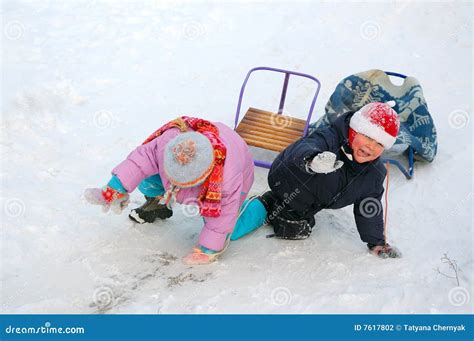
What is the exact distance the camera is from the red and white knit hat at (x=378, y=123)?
9.18 ft

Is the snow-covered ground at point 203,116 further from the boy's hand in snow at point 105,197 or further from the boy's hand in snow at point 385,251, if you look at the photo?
the boy's hand in snow at point 105,197

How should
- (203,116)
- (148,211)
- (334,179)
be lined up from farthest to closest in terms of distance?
(203,116)
(148,211)
(334,179)

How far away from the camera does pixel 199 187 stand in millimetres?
2893

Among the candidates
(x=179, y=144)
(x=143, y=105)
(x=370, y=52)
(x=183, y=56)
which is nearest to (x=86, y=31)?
(x=183, y=56)

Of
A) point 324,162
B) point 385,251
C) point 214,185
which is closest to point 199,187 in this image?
point 214,185

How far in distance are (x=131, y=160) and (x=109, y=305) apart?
75 centimetres

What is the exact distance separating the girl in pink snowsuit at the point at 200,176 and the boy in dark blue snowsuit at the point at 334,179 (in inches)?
11.2

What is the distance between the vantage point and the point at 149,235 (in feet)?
10.8

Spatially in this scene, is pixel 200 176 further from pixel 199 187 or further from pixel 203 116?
pixel 203 116

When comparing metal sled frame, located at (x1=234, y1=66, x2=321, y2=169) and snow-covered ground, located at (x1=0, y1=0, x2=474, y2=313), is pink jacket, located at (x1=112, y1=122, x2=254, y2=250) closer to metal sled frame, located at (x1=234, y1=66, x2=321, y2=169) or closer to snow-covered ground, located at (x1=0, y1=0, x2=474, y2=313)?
snow-covered ground, located at (x1=0, y1=0, x2=474, y2=313)

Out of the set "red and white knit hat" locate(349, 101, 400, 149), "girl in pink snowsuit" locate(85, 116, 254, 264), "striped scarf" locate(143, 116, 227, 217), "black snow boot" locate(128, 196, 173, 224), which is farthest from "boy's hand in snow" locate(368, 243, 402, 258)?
"black snow boot" locate(128, 196, 173, 224)

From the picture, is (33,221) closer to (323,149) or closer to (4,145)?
(4,145)

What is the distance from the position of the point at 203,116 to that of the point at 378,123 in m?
2.33

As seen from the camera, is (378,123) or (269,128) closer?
(378,123)
